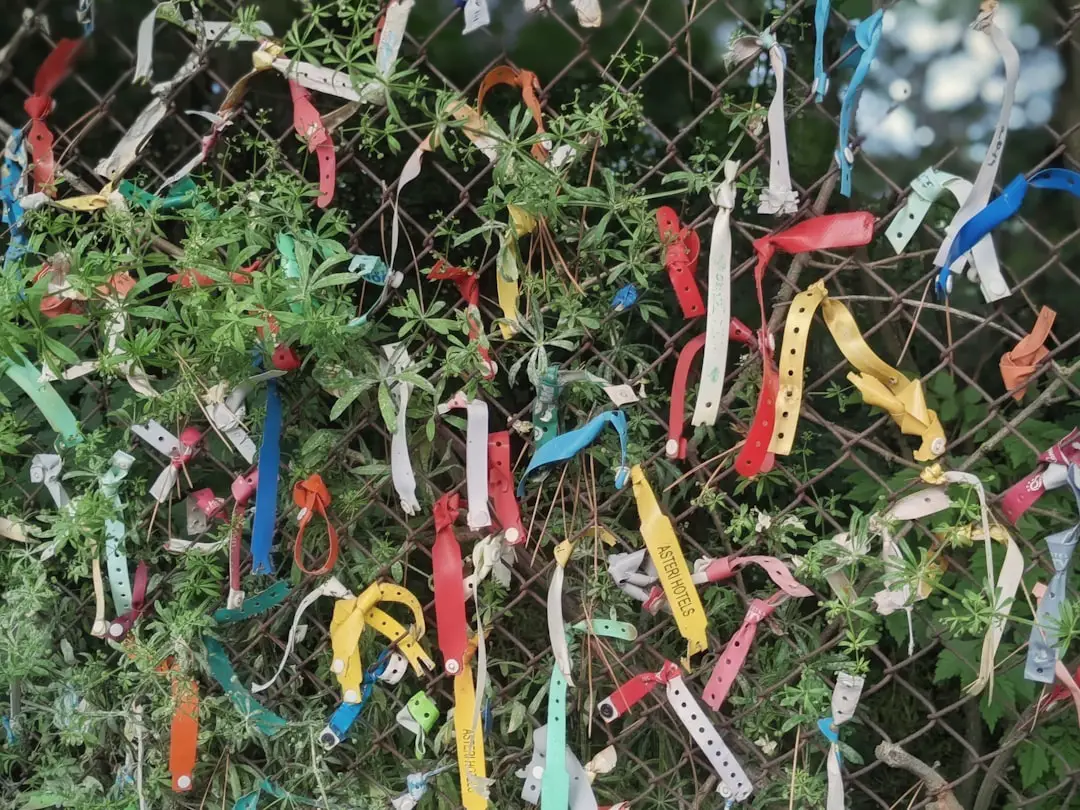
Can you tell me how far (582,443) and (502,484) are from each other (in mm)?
122

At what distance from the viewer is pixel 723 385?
99 centimetres

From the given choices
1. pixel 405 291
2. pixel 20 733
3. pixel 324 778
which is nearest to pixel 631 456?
pixel 405 291

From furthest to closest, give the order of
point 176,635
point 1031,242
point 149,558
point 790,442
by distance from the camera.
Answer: point 1031,242 → point 149,558 → point 176,635 → point 790,442

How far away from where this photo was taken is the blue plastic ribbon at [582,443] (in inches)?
38.8

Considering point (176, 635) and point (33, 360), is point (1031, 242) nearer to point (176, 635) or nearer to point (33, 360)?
point (176, 635)

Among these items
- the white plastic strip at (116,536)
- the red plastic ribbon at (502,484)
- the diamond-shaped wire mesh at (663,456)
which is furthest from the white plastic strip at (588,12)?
the white plastic strip at (116,536)

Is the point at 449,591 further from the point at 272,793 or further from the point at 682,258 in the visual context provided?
the point at 682,258

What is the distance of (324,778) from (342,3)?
1014 millimetres

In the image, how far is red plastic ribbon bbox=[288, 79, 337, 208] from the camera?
1.06 m

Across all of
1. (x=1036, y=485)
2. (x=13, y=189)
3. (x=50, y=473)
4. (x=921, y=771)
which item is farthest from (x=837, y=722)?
(x=13, y=189)

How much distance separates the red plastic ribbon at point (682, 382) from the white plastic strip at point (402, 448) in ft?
1.07

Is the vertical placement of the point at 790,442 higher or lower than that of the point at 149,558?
higher

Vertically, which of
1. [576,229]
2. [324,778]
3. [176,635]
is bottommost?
[324,778]

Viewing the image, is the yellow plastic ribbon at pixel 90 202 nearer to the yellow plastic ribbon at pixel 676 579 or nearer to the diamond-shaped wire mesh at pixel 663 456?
the diamond-shaped wire mesh at pixel 663 456
